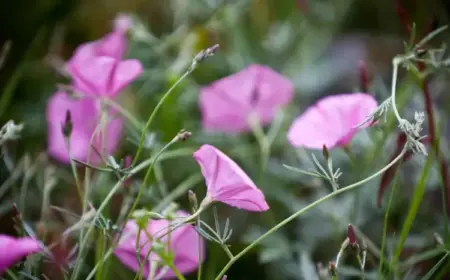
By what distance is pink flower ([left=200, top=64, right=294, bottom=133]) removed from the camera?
522 mm

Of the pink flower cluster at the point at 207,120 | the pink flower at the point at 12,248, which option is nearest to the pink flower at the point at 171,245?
the pink flower cluster at the point at 207,120

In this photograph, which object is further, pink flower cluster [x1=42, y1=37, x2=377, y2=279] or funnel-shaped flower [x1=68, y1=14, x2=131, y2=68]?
funnel-shaped flower [x1=68, y1=14, x2=131, y2=68]

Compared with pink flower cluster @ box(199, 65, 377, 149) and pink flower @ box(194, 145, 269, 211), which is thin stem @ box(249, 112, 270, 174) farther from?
pink flower @ box(194, 145, 269, 211)

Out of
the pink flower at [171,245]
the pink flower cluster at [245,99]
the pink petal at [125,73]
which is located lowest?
the pink flower at [171,245]

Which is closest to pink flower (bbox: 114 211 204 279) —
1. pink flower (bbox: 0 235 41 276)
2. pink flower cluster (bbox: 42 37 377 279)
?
pink flower cluster (bbox: 42 37 377 279)

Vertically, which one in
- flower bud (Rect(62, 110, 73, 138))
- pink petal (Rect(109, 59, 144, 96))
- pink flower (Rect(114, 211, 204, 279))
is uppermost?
pink petal (Rect(109, 59, 144, 96))

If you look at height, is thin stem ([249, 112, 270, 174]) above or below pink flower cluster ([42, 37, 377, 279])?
below

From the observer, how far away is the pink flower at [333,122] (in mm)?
371

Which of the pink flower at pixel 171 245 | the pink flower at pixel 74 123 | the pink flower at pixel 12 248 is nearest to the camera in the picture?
the pink flower at pixel 12 248

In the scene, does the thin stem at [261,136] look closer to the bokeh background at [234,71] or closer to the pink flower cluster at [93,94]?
the bokeh background at [234,71]

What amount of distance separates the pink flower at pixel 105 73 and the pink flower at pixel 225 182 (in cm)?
9

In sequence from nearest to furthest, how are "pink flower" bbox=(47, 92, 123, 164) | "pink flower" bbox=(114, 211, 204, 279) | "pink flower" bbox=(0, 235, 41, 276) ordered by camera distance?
"pink flower" bbox=(0, 235, 41, 276)
"pink flower" bbox=(114, 211, 204, 279)
"pink flower" bbox=(47, 92, 123, 164)

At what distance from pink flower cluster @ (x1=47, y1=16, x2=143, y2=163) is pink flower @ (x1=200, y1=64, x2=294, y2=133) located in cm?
9

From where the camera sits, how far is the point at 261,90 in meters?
0.53
